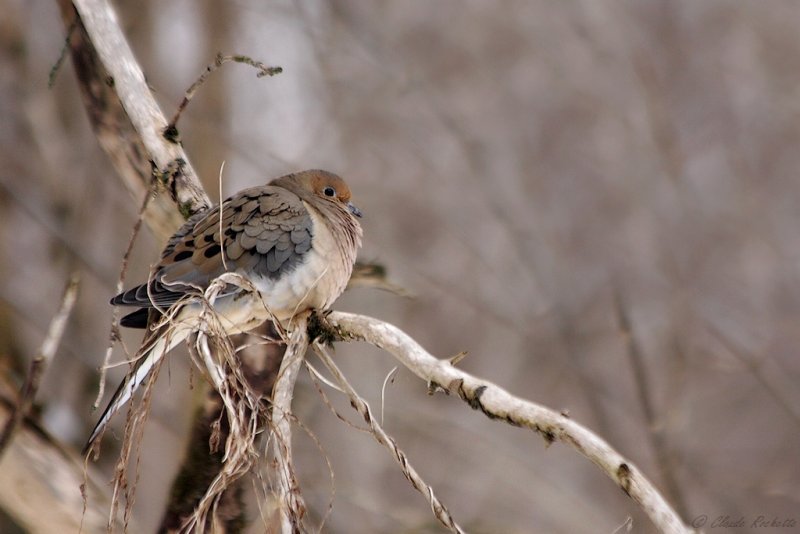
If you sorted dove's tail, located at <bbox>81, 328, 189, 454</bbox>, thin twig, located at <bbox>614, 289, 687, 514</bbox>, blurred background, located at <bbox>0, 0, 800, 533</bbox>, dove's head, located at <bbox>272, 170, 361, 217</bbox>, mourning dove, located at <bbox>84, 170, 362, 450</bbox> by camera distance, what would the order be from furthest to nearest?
blurred background, located at <bbox>0, 0, 800, 533</bbox>
thin twig, located at <bbox>614, 289, 687, 514</bbox>
dove's head, located at <bbox>272, 170, 361, 217</bbox>
mourning dove, located at <bbox>84, 170, 362, 450</bbox>
dove's tail, located at <bbox>81, 328, 189, 454</bbox>

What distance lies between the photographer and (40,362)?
350 centimetres

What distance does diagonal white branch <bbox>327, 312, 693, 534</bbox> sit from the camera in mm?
1920

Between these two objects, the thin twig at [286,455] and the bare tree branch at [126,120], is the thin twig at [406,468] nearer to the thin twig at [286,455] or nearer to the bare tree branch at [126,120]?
the thin twig at [286,455]

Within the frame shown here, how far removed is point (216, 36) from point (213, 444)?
4.29 meters

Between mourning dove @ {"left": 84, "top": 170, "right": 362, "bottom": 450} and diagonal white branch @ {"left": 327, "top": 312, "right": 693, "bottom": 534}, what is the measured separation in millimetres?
497

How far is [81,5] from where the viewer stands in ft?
11.0

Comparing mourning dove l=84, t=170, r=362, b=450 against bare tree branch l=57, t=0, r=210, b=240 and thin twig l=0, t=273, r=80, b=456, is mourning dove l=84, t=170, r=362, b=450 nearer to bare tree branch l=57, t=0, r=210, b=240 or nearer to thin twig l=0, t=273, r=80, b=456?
bare tree branch l=57, t=0, r=210, b=240

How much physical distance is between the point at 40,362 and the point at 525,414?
Result: 6.86 ft

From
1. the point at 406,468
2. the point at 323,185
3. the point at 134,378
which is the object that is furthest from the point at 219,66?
the point at 406,468

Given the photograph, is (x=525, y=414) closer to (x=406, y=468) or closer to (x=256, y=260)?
(x=406, y=468)

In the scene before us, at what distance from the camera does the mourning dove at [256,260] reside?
121 inches

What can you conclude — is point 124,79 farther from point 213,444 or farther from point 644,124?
point 644,124

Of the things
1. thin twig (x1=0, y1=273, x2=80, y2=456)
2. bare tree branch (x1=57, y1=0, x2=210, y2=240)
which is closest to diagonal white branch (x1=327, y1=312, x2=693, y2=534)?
bare tree branch (x1=57, y1=0, x2=210, y2=240)

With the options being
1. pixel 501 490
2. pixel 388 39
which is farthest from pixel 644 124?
pixel 501 490
